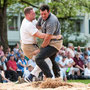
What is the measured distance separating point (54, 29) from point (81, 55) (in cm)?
971

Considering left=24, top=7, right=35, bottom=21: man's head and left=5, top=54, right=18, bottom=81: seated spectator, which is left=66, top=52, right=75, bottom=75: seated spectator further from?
left=24, top=7, right=35, bottom=21: man's head

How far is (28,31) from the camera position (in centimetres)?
718

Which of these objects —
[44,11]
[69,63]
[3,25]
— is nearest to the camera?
[44,11]

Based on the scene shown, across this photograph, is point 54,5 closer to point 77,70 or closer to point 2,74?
point 77,70

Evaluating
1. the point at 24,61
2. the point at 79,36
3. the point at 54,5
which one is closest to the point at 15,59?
the point at 24,61

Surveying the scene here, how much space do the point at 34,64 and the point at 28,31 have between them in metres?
7.14

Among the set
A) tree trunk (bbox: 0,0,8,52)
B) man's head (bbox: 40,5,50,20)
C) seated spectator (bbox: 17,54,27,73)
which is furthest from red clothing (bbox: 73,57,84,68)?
A: man's head (bbox: 40,5,50,20)

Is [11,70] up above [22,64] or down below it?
below

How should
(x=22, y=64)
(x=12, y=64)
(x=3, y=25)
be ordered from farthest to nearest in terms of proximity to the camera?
(x=3, y=25), (x=22, y=64), (x=12, y=64)

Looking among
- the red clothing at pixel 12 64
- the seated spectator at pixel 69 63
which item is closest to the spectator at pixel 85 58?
the seated spectator at pixel 69 63

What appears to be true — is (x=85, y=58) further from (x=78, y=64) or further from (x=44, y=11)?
(x=44, y=11)

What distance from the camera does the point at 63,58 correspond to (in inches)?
582

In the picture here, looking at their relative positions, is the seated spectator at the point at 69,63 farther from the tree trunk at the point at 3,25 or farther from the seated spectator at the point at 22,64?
the tree trunk at the point at 3,25

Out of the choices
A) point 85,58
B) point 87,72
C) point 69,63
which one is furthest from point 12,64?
point 85,58
